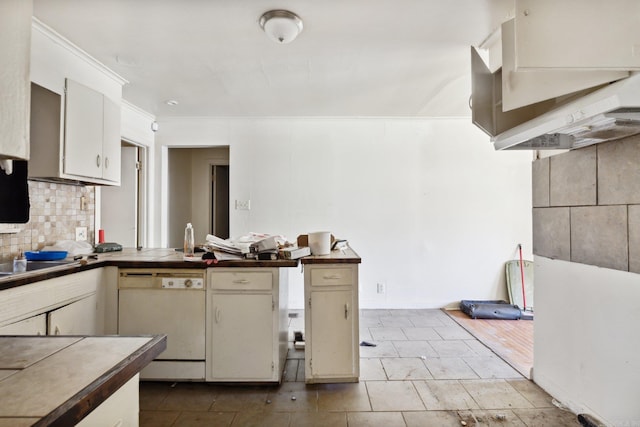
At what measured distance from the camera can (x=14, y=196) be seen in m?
1.92

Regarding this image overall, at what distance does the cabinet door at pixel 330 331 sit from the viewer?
211 centimetres

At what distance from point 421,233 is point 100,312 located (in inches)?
131

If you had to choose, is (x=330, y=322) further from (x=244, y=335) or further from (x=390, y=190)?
(x=390, y=190)

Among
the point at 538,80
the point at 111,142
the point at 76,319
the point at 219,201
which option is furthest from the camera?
the point at 219,201

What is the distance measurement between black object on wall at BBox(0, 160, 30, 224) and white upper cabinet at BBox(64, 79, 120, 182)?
31 centimetres

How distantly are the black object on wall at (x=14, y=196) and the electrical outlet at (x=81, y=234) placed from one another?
0.82 metres

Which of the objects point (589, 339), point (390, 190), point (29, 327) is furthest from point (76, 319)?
point (390, 190)

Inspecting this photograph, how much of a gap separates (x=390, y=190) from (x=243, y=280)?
247cm

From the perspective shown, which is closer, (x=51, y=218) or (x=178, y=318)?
(x=178, y=318)

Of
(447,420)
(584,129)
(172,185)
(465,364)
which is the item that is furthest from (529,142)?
(172,185)

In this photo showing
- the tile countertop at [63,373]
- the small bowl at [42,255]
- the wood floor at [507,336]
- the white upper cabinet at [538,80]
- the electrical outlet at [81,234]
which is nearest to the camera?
the tile countertop at [63,373]

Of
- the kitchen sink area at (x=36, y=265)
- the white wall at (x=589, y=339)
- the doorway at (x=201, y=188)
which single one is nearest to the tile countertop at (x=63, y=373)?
the kitchen sink area at (x=36, y=265)

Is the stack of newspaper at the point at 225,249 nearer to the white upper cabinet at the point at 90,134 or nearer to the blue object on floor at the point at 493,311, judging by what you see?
the white upper cabinet at the point at 90,134

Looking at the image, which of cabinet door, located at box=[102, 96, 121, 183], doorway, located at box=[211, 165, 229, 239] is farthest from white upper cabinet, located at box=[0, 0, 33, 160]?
doorway, located at box=[211, 165, 229, 239]
